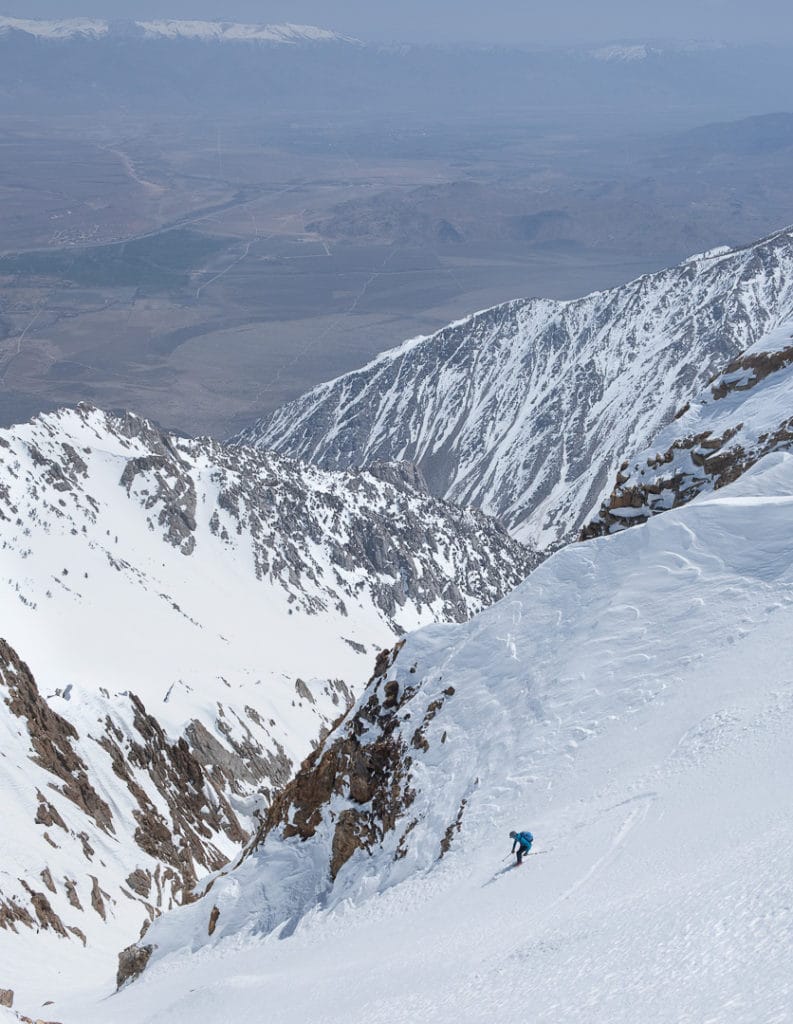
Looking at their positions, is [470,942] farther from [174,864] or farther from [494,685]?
[174,864]

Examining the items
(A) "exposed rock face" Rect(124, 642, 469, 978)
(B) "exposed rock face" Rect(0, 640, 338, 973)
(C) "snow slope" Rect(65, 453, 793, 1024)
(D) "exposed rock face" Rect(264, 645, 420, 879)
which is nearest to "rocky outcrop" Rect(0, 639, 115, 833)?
(B) "exposed rock face" Rect(0, 640, 338, 973)

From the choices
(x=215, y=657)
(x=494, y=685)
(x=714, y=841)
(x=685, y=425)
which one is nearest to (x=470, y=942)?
(x=714, y=841)

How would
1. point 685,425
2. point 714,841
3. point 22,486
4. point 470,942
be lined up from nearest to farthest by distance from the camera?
point 714,841 < point 470,942 < point 685,425 < point 22,486

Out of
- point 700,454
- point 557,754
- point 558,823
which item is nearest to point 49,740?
point 557,754

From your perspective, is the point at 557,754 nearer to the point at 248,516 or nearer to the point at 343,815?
the point at 343,815

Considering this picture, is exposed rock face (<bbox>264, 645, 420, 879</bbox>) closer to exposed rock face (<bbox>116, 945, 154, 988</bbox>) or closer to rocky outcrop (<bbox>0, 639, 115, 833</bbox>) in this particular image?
exposed rock face (<bbox>116, 945, 154, 988</bbox>)

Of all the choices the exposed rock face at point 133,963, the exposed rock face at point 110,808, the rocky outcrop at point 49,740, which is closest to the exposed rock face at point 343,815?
the exposed rock face at point 133,963
